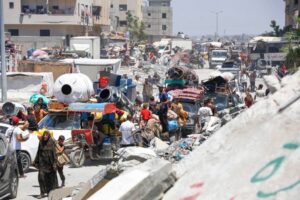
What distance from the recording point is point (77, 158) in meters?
18.7

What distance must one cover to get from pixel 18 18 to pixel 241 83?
40.0 meters

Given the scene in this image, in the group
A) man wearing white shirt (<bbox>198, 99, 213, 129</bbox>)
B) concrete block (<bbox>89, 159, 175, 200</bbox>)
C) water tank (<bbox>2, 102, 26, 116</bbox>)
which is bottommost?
man wearing white shirt (<bbox>198, 99, 213, 129</bbox>)

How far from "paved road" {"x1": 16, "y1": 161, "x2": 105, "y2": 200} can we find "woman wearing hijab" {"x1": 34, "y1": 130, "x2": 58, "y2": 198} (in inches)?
15.0

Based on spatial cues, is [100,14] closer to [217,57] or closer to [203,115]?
[217,57]

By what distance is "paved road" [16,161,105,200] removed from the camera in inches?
616

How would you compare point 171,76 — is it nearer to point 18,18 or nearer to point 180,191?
point 180,191

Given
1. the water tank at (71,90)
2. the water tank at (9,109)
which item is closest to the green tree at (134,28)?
the water tank at (9,109)

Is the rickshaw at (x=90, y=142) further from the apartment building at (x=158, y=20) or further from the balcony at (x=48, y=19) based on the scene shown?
the apartment building at (x=158, y=20)

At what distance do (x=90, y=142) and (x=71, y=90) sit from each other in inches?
145

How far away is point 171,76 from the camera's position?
33.0 metres

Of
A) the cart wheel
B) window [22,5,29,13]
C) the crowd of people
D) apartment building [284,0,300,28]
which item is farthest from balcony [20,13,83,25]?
the crowd of people

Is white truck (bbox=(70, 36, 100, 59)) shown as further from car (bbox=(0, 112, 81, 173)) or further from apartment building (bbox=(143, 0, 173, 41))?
apartment building (bbox=(143, 0, 173, 41))

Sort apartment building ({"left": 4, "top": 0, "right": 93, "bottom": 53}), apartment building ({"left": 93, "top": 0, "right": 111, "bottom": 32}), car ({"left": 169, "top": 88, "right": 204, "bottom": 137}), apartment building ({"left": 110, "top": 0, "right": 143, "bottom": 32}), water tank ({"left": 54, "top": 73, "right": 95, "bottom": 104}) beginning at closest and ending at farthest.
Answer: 1. water tank ({"left": 54, "top": 73, "right": 95, "bottom": 104})
2. car ({"left": 169, "top": 88, "right": 204, "bottom": 137})
3. apartment building ({"left": 4, "top": 0, "right": 93, "bottom": 53})
4. apartment building ({"left": 93, "top": 0, "right": 111, "bottom": 32})
5. apartment building ({"left": 110, "top": 0, "right": 143, "bottom": 32})

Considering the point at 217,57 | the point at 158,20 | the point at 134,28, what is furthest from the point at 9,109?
the point at 158,20
